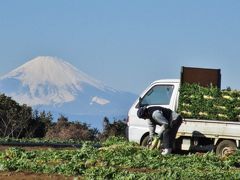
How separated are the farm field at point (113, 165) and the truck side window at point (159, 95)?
189 inches

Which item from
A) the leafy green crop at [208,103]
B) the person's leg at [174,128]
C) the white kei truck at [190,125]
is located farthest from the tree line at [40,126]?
the person's leg at [174,128]

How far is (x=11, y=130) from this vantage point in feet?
134

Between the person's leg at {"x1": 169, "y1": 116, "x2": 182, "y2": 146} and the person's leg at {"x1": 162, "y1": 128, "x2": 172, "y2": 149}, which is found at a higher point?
the person's leg at {"x1": 169, "y1": 116, "x2": 182, "y2": 146}

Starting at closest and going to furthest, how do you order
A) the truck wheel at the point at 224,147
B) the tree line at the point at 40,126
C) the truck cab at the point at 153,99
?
the truck wheel at the point at 224,147 → the truck cab at the point at 153,99 → the tree line at the point at 40,126

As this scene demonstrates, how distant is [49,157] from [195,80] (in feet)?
28.2

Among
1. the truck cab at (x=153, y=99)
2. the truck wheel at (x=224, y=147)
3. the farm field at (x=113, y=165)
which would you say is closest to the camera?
the farm field at (x=113, y=165)

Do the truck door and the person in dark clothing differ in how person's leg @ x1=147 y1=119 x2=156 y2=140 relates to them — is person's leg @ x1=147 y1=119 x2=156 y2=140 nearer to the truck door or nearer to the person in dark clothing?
the person in dark clothing

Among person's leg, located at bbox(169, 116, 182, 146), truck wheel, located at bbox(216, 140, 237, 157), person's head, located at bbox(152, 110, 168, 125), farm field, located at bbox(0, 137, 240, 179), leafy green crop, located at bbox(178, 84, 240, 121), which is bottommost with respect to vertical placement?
farm field, located at bbox(0, 137, 240, 179)

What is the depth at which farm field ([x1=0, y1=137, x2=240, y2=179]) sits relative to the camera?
1366 centimetres

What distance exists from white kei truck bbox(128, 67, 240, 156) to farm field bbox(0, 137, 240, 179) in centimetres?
363

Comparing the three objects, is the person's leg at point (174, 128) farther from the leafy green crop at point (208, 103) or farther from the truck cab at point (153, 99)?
the truck cab at point (153, 99)

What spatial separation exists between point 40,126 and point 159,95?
68.1ft

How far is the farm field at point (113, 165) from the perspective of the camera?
44.8 feet

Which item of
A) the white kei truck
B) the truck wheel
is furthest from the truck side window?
the truck wheel
